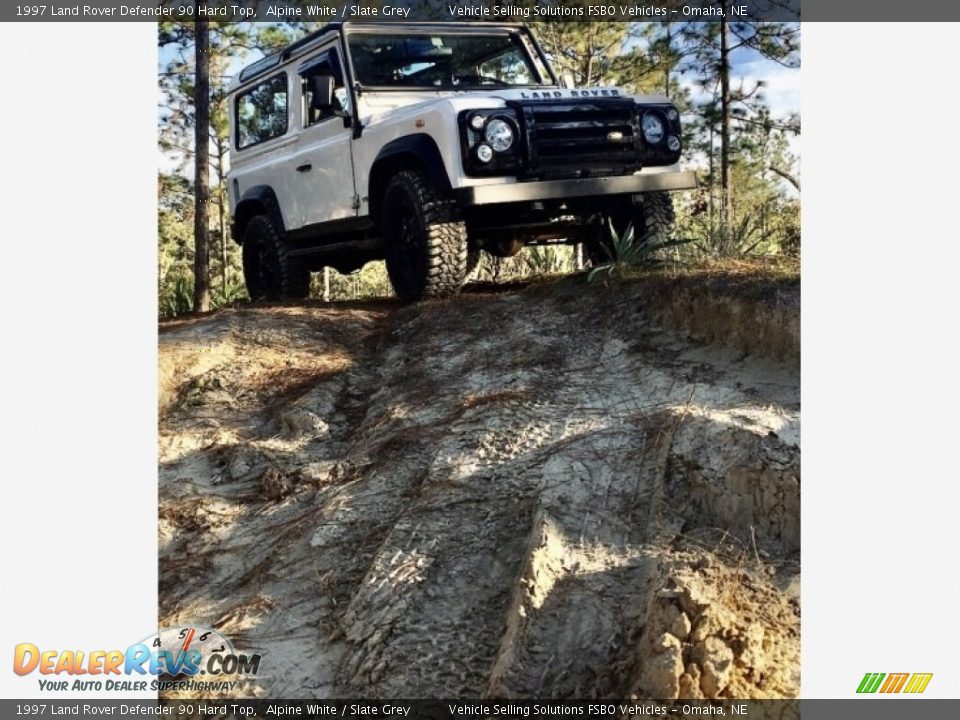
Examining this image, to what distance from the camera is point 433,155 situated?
786 cm

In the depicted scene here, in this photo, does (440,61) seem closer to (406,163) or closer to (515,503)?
(406,163)

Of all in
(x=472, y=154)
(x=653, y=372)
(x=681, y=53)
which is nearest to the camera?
(x=653, y=372)

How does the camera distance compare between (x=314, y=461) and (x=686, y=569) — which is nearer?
(x=686, y=569)

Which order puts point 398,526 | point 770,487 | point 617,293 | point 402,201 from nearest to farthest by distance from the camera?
point 770,487 < point 398,526 < point 617,293 < point 402,201

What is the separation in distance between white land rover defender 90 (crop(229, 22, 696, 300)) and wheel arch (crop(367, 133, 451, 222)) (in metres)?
0.01

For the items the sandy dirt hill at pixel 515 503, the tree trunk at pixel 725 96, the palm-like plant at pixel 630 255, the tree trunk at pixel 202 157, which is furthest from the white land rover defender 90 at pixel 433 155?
the tree trunk at pixel 725 96

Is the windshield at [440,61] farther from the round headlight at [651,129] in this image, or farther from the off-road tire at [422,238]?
the round headlight at [651,129]

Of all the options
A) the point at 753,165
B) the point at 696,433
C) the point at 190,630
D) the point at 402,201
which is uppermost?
the point at 753,165

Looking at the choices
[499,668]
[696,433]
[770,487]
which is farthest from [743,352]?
[499,668]

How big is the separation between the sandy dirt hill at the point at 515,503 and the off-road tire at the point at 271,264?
3131mm

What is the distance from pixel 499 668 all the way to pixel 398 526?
3.57 ft

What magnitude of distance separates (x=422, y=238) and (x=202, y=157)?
22.7 ft

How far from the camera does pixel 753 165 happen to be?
57.3ft

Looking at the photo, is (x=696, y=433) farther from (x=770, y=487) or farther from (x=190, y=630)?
(x=190, y=630)
